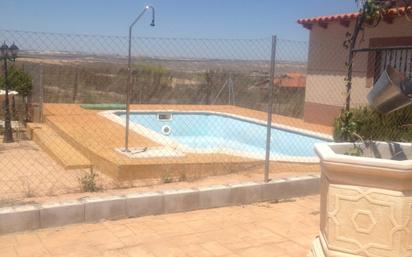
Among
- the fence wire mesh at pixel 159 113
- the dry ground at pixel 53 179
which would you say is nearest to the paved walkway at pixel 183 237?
the dry ground at pixel 53 179

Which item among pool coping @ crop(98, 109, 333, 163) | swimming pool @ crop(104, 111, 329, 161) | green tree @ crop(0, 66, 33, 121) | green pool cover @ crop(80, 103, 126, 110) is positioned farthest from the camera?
green pool cover @ crop(80, 103, 126, 110)

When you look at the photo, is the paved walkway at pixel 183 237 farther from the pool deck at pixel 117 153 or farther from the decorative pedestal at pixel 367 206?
the pool deck at pixel 117 153

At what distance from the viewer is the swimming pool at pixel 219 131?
11.0 metres

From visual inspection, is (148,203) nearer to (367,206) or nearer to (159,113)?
(367,206)

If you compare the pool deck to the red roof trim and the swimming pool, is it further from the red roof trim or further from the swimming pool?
the red roof trim

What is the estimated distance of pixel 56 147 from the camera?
9.59 m

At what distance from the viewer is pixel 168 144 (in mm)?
A: 8945

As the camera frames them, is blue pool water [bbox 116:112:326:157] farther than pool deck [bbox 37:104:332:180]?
Yes

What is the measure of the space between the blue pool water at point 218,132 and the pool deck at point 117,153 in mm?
644

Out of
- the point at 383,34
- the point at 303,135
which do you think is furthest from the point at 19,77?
the point at 383,34

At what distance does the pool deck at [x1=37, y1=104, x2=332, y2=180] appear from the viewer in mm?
7059

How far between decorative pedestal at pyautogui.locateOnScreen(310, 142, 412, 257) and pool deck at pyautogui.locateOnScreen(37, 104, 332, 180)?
13.1 ft

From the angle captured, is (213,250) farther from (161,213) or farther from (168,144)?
(168,144)

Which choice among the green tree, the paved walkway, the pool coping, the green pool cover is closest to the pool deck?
the pool coping
